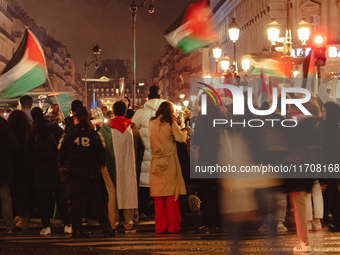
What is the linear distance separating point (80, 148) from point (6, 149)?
1306mm

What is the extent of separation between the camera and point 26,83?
9859 millimetres

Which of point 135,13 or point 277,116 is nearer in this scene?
point 277,116

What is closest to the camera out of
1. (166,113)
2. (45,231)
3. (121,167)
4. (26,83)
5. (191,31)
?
(166,113)

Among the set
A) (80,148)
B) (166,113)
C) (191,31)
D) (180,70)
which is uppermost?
(180,70)

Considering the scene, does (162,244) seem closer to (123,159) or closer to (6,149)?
(123,159)

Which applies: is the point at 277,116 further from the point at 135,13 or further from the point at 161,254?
the point at 135,13

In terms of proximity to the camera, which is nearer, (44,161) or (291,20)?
(44,161)

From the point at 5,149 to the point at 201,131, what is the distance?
286cm

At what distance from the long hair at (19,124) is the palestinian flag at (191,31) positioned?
4.32 m

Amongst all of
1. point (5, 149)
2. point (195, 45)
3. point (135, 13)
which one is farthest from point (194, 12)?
point (135, 13)

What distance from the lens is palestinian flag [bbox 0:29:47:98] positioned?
958 cm

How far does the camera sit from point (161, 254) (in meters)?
6.69

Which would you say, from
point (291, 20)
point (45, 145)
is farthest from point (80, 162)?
point (291, 20)

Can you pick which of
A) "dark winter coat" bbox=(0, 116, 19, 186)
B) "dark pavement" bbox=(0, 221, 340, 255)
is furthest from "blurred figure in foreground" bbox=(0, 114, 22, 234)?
"dark pavement" bbox=(0, 221, 340, 255)
